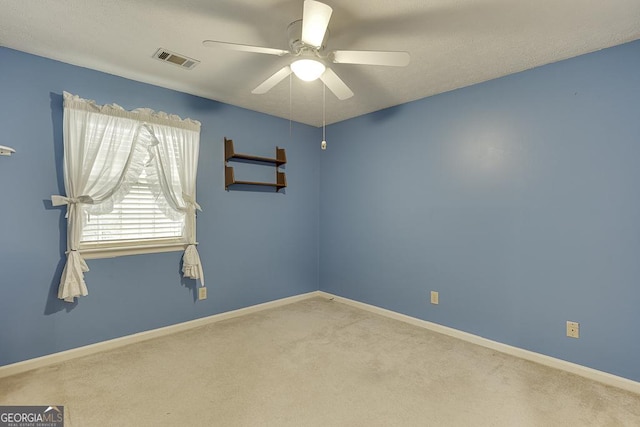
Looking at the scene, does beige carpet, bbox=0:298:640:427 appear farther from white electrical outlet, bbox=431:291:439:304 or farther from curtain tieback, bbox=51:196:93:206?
curtain tieback, bbox=51:196:93:206

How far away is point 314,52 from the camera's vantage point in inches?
72.5

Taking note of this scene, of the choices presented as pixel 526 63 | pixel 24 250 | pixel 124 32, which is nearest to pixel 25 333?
pixel 24 250

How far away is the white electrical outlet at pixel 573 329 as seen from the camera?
2.33 m

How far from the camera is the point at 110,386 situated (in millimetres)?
2082

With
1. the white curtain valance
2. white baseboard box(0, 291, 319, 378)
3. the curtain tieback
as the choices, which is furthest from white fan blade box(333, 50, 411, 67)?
white baseboard box(0, 291, 319, 378)

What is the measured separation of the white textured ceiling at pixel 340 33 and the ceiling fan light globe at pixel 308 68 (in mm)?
281

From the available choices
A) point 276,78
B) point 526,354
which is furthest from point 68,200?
point 526,354

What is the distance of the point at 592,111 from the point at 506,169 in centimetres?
68

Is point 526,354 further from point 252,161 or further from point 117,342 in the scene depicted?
point 117,342

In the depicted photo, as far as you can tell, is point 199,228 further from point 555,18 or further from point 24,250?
point 555,18

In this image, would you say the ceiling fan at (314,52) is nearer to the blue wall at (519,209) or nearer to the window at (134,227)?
the blue wall at (519,209)

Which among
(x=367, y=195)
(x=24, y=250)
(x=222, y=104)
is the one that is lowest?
(x=24, y=250)

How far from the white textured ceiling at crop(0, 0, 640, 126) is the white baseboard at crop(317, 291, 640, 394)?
2.35 m

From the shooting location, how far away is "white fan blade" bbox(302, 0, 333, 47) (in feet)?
4.67
